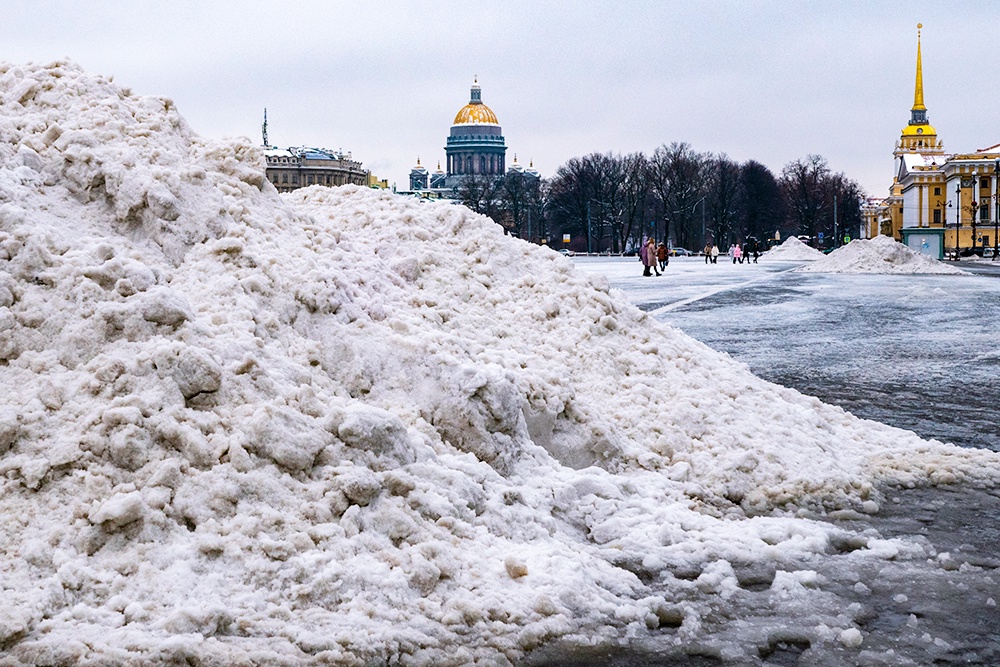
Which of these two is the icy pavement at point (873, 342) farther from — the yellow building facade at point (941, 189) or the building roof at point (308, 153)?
the building roof at point (308, 153)

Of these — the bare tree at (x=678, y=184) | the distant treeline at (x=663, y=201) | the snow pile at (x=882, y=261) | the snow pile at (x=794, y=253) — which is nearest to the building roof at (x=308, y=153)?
the distant treeline at (x=663, y=201)

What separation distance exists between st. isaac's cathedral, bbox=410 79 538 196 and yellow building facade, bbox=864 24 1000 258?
152ft

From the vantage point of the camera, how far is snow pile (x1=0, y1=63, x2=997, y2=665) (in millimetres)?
3662

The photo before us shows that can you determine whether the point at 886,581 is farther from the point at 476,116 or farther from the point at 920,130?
the point at 476,116

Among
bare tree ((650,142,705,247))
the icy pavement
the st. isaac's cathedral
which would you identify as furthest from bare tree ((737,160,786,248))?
the icy pavement

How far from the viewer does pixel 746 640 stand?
3.73 metres

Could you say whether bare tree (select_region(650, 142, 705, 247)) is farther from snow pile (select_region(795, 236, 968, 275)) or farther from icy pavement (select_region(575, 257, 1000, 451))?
icy pavement (select_region(575, 257, 1000, 451))

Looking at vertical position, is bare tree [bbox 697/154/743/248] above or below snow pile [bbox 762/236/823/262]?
above

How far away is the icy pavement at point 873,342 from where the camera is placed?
825 centimetres

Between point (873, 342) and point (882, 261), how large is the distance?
25858 millimetres

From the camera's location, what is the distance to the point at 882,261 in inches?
1474

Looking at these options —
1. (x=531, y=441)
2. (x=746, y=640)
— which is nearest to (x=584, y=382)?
(x=531, y=441)

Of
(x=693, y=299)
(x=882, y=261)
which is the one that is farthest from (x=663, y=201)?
(x=693, y=299)

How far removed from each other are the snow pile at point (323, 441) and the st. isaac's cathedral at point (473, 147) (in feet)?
440
